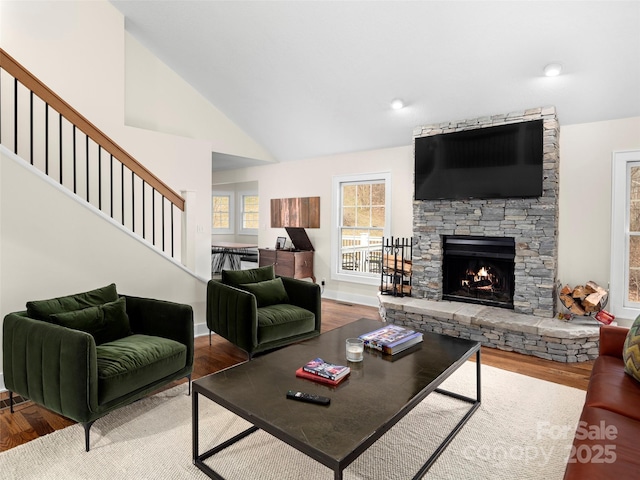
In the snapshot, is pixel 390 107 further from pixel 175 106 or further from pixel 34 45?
pixel 34 45

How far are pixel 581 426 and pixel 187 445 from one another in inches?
77.4

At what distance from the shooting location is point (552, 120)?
156 inches

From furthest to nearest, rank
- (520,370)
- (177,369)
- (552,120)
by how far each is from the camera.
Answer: (552,120)
(520,370)
(177,369)

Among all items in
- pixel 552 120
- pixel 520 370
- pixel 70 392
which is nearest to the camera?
pixel 70 392

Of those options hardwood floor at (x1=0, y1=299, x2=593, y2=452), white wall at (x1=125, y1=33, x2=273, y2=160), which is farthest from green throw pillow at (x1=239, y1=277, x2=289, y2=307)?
white wall at (x1=125, y1=33, x2=273, y2=160)

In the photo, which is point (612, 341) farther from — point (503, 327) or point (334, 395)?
point (334, 395)

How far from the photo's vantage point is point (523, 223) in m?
4.18

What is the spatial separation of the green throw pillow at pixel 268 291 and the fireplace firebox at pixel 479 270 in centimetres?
215

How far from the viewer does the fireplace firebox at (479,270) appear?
4430 mm

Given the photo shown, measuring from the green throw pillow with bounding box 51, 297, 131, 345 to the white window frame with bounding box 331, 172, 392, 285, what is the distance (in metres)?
3.77

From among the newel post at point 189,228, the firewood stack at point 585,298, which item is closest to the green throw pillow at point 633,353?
the firewood stack at point 585,298

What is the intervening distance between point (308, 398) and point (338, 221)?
4604 millimetres

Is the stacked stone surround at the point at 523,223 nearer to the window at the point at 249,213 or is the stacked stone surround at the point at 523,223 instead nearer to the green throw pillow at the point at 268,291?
the green throw pillow at the point at 268,291

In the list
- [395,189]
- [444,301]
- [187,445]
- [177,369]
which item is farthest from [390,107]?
[187,445]
